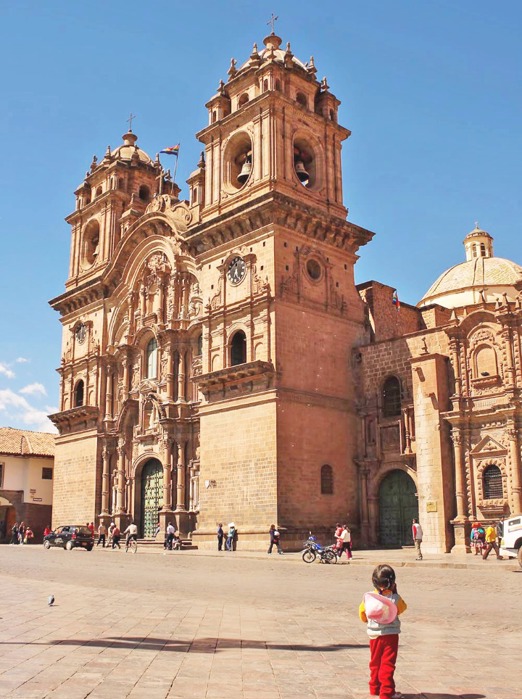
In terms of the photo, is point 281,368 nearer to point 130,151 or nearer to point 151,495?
point 151,495

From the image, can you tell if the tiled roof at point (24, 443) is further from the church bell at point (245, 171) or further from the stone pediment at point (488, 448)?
the stone pediment at point (488, 448)

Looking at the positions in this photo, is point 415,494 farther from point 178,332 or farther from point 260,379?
point 178,332

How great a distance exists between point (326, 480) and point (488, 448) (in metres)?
7.28

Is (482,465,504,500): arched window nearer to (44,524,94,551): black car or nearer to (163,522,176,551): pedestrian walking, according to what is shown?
(163,522,176,551): pedestrian walking

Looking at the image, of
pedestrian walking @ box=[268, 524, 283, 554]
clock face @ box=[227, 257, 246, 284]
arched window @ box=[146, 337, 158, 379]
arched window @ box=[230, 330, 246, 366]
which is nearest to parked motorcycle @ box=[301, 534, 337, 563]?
pedestrian walking @ box=[268, 524, 283, 554]

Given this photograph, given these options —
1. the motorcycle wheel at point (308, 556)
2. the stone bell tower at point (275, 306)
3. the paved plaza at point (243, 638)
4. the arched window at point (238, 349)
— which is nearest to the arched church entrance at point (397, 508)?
the stone bell tower at point (275, 306)

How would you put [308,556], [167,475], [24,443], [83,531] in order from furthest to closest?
[24,443]
[167,475]
[83,531]
[308,556]

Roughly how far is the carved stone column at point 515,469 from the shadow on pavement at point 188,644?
19733 mm

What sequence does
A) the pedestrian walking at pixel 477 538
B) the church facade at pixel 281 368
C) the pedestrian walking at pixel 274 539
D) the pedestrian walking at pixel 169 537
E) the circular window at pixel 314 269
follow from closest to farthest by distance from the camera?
the pedestrian walking at pixel 477 538
the pedestrian walking at pixel 274 539
the church facade at pixel 281 368
the pedestrian walking at pixel 169 537
the circular window at pixel 314 269

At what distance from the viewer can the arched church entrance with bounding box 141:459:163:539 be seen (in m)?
39.3

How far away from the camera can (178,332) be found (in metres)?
39.2

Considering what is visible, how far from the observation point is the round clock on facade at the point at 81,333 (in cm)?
4722

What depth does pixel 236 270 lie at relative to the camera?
115 feet

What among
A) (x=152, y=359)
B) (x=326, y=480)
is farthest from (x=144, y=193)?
(x=326, y=480)
